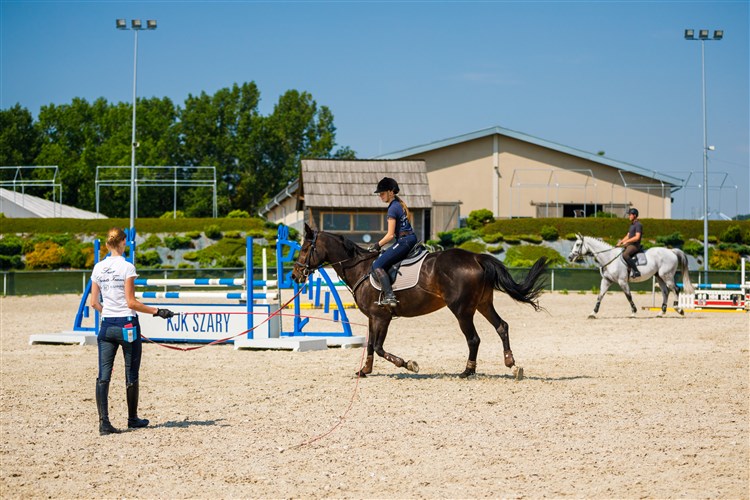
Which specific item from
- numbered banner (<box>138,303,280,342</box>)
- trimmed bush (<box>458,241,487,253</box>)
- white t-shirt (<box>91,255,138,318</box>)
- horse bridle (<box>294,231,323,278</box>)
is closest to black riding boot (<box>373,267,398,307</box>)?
horse bridle (<box>294,231,323,278</box>)

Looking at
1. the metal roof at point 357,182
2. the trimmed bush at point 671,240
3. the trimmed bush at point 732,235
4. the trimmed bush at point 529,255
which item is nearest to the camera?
the trimmed bush at point 529,255

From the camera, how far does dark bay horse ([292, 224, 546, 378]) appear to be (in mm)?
11812

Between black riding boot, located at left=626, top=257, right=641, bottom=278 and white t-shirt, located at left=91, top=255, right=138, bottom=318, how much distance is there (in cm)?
1710

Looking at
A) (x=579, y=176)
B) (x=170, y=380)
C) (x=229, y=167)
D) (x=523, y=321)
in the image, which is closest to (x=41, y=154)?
(x=229, y=167)

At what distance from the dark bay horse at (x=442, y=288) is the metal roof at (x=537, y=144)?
37.6 m

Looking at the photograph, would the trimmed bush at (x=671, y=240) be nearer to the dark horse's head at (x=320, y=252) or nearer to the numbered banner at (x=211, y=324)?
the numbered banner at (x=211, y=324)

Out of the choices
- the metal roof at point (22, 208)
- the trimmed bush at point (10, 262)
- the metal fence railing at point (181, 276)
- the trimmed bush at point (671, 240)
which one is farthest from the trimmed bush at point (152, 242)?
the trimmed bush at point (671, 240)

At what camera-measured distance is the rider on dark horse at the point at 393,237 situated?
11.9 meters

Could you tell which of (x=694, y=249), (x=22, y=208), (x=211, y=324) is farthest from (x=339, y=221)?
(x=211, y=324)

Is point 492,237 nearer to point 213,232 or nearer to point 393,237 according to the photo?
point 213,232

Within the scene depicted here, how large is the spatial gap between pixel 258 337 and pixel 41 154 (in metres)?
68.7

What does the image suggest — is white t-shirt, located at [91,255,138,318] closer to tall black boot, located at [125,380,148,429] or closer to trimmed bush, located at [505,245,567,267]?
tall black boot, located at [125,380,148,429]

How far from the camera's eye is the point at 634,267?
23281 millimetres

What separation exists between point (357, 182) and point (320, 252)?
33.5 meters
